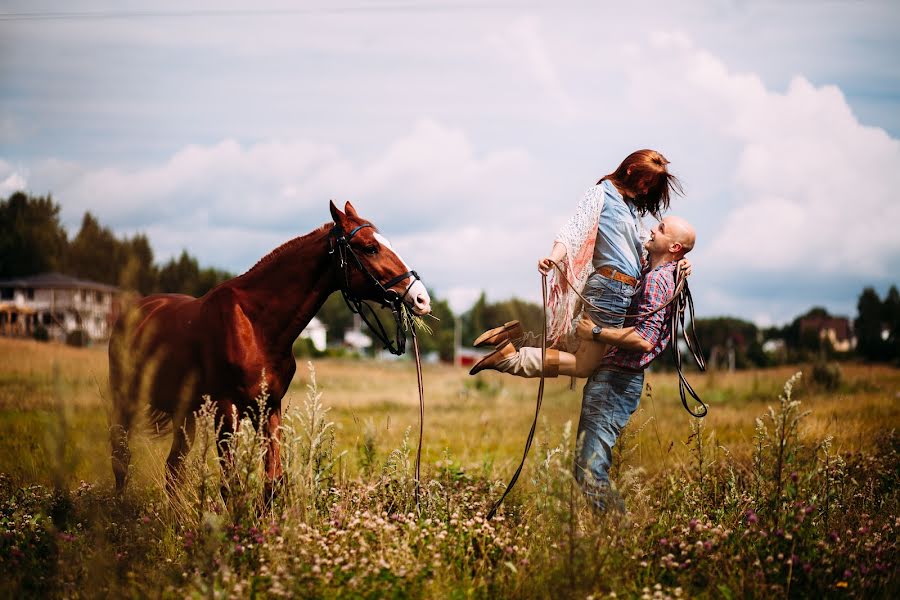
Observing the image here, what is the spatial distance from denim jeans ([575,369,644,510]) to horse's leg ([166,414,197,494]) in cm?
321

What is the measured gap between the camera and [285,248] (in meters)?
5.87

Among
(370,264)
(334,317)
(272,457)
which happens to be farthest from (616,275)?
(334,317)

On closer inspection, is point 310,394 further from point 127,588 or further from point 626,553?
point 626,553

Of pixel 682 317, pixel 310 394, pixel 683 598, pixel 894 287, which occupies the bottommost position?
pixel 683 598

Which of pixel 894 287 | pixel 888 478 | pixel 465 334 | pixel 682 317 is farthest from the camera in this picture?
pixel 465 334

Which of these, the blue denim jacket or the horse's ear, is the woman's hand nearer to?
the blue denim jacket

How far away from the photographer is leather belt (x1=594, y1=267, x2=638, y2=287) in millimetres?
5125

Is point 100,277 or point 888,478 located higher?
point 100,277

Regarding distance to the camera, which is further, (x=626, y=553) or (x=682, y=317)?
(x=682, y=317)

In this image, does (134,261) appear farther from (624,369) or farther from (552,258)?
(624,369)

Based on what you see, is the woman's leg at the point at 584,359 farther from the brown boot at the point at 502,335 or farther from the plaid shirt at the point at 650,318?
the brown boot at the point at 502,335

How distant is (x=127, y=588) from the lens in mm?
4367

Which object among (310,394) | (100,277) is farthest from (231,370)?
(100,277)

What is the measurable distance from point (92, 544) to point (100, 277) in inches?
75.3
